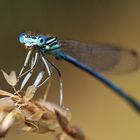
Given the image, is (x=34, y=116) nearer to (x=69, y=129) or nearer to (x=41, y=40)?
(x=69, y=129)

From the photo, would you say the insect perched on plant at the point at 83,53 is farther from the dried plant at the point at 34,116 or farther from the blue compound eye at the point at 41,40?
the dried plant at the point at 34,116

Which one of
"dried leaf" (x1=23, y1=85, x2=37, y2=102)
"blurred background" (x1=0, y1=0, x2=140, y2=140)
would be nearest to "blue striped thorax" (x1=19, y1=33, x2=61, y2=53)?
"dried leaf" (x1=23, y1=85, x2=37, y2=102)

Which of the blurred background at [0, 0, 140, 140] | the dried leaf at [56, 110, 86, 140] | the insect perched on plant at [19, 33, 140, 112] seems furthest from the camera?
the blurred background at [0, 0, 140, 140]

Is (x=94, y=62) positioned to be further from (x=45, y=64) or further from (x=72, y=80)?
(x=72, y=80)

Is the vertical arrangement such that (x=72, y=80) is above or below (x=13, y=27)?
below

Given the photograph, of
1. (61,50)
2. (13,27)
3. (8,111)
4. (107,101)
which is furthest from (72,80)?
(8,111)

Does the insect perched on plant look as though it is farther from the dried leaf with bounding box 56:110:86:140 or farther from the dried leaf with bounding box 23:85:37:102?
the dried leaf with bounding box 56:110:86:140

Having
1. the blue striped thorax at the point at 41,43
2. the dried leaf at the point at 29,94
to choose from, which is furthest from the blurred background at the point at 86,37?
the dried leaf at the point at 29,94

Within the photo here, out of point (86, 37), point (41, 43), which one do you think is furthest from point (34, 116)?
point (86, 37)
